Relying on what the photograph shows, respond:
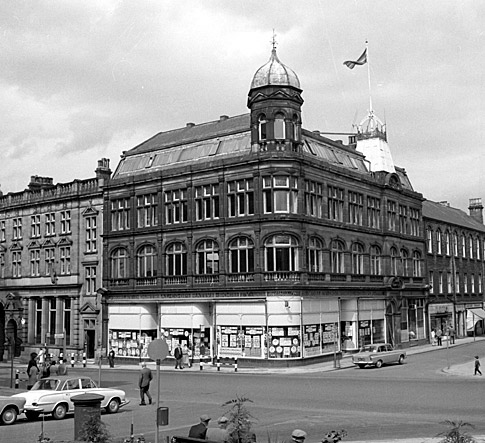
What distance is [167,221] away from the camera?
52969mm

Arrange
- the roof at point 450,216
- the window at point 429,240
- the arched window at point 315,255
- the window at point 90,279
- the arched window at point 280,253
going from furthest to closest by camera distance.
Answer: the roof at point 450,216 < the window at point 429,240 < the window at point 90,279 < the arched window at point 315,255 < the arched window at point 280,253

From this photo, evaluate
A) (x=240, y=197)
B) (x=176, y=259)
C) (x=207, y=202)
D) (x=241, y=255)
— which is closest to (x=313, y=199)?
(x=240, y=197)

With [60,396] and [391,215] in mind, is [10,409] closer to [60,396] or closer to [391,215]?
[60,396]

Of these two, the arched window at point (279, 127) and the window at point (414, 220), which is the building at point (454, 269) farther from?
the arched window at point (279, 127)

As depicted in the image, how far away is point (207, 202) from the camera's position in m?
50.5

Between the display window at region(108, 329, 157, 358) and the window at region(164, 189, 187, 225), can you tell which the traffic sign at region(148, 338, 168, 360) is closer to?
the window at region(164, 189, 187, 225)

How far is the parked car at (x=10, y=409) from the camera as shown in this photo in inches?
883

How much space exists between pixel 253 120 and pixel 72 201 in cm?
2015

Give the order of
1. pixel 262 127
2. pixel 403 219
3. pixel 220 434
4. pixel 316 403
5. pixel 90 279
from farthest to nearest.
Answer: pixel 403 219
pixel 90 279
pixel 262 127
pixel 316 403
pixel 220 434

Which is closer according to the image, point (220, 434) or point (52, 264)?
point (220, 434)

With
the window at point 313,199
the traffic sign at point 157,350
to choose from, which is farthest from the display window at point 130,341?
the traffic sign at point 157,350

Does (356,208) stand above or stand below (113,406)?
above

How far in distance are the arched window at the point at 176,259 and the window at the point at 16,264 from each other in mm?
19558

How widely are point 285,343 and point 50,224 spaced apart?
2754 centimetres
